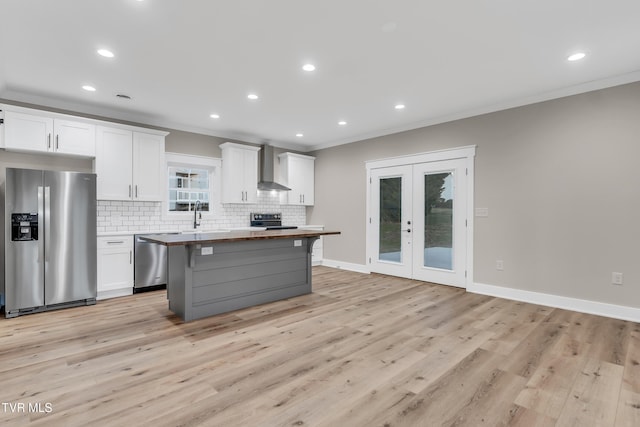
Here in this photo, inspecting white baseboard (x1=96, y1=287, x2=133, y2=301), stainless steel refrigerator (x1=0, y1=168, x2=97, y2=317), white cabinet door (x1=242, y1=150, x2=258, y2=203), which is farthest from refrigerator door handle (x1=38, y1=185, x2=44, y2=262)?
white cabinet door (x1=242, y1=150, x2=258, y2=203)

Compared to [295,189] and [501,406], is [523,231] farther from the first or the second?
[295,189]

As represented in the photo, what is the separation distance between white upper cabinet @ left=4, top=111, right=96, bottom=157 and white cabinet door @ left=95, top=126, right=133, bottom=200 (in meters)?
0.12

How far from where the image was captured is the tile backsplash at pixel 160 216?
4789mm

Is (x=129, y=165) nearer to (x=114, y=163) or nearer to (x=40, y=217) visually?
(x=114, y=163)

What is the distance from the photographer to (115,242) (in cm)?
450

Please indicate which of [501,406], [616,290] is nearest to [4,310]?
[501,406]

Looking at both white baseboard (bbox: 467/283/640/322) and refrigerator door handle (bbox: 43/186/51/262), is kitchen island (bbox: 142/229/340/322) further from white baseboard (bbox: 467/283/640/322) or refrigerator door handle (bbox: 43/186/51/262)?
white baseboard (bbox: 467/283/640/322)

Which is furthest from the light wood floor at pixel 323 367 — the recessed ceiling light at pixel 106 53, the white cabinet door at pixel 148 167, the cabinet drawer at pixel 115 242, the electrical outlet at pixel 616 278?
the recessed ceiling light at pixel 106 53

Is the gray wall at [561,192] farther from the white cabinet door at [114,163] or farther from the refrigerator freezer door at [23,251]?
the refrigerator freezer door at [23,251]

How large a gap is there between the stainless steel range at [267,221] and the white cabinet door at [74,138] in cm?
291

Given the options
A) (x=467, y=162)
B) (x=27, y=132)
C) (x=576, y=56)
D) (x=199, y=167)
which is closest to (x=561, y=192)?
(x=467, y=162)

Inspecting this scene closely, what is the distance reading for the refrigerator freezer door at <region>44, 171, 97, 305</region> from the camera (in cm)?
382

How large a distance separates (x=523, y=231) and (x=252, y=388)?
4.03 meters

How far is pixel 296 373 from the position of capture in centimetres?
237
